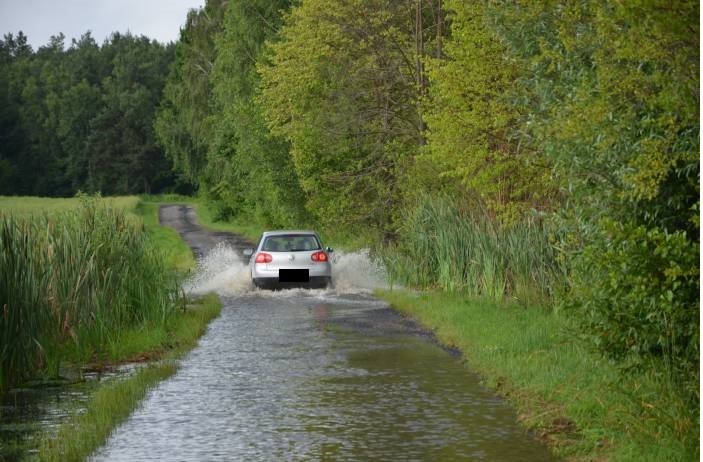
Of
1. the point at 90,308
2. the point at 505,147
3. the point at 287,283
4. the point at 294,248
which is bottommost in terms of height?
the point at 287,283

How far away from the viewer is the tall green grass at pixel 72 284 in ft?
44.5

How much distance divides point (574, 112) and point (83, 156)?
138 meters

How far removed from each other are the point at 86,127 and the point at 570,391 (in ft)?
462

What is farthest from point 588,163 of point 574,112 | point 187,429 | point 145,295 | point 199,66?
point 199,66

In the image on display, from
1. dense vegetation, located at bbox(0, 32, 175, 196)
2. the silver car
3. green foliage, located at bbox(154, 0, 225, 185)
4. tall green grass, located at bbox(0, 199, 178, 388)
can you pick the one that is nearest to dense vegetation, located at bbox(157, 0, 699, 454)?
the silver car

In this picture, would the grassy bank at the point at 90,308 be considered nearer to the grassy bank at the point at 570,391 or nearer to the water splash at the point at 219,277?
the grassy bank at the point at 570,391

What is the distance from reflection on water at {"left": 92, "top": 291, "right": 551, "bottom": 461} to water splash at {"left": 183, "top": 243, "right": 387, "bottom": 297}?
8254 mm

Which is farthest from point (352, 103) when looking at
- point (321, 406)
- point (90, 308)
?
point (321, 406)

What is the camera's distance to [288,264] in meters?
26.0

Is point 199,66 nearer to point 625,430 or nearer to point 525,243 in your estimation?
point 525,243

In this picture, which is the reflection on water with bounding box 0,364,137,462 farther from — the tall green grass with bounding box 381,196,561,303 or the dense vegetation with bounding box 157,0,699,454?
the tall green grass with bounding box 381,196,561,303

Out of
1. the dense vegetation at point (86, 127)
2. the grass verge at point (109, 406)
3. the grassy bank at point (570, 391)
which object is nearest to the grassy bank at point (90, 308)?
the grass verge at point (109, 406)

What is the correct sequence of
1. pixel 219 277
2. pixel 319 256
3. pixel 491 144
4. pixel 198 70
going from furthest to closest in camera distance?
1. pixel 198 70
2. pixel 219 277
3. pixel 319 256
4. pixel 491 144

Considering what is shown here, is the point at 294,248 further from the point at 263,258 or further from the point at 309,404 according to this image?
the point at 309,404
